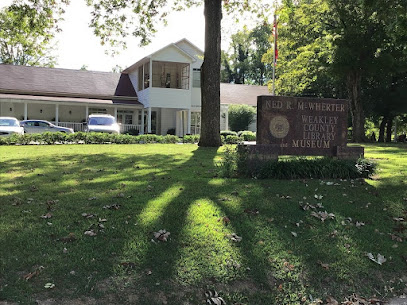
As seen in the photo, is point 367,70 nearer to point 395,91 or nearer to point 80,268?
point 395,91

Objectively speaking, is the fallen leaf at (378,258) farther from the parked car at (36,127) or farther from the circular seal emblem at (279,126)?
the parked car at (36,127)

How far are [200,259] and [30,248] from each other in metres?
1.93

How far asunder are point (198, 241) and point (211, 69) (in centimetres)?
1223

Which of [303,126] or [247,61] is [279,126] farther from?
[247,61]

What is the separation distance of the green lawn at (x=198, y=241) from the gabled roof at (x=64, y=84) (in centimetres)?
2438

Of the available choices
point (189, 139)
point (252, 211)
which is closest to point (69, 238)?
point (252, 211)

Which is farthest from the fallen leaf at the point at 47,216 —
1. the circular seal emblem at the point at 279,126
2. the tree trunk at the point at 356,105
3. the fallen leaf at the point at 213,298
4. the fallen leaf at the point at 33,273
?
the tree trunk at the point at 356,105

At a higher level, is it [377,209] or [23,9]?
[23,9]

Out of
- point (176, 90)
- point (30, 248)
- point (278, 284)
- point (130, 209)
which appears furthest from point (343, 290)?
point (176, 90)

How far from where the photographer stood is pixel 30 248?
4.32 metres

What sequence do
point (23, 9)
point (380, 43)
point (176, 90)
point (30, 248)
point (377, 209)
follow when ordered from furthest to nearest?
point (176, 90) → point (380, 43) → point (23, 9) → point (377, 209) → point (30, 248)

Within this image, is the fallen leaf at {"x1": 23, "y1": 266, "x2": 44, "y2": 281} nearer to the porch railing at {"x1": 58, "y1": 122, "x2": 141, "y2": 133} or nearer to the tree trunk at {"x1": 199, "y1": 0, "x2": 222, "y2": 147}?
the tree trunk at {"x1": 199, "y1": 0, "x2": 222, "y2": 147}

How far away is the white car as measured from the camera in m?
19.9

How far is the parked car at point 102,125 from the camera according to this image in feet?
72.8
